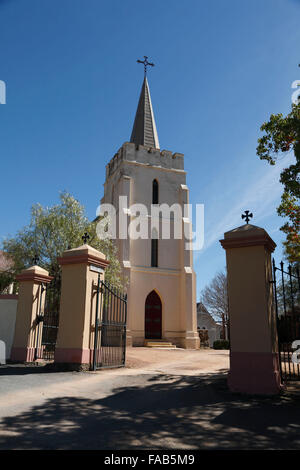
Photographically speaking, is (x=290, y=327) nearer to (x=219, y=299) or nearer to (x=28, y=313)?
(x=28, y=313)

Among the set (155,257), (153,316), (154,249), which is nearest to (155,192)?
(154,249)

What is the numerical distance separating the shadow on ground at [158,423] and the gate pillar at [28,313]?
17.7ft

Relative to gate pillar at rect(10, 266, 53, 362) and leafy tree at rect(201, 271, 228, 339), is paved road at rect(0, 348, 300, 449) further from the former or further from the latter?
leafy tree at rect(201, 271, 228, 339)

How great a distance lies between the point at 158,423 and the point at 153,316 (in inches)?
810

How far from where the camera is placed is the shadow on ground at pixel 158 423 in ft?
12.3

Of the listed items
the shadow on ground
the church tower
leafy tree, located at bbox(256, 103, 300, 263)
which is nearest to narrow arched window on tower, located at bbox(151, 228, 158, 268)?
the church tower

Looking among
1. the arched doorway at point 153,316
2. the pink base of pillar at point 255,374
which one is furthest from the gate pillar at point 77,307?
the arched doorway at point 153,316

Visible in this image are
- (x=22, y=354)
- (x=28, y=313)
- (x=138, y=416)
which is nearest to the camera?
(x=138, y=416)

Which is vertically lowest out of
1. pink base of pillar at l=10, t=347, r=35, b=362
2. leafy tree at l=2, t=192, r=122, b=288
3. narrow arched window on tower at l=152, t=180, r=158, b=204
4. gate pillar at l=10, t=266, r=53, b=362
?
pink base of pillar at l=10, t=347, r=35, b=362

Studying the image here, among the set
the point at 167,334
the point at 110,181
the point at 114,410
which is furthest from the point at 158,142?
the point at 114,410

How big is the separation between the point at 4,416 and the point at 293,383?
610 centimetres

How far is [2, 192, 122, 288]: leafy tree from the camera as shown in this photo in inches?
757

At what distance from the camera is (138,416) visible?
4883 mm
